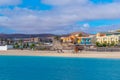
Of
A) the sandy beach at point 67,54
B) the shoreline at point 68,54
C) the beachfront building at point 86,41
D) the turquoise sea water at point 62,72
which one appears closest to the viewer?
the turquoise sea water at point 62,72

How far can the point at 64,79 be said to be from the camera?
127ft

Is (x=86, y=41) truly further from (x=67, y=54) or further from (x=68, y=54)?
(x=68, y=54)

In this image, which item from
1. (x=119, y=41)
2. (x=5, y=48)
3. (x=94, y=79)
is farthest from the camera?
(x=5, y=48)

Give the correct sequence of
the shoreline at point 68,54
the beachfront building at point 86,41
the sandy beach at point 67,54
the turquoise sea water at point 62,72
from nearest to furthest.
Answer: the turquoise sea water at point 62,72
the shoreline at point 68,54
the sandy beach at point 67,54
the beachfront building at point 86,41

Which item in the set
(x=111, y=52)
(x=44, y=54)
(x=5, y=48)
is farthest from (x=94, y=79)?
(x=5, y=48)

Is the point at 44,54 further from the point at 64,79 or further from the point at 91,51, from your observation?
the point at 64,79

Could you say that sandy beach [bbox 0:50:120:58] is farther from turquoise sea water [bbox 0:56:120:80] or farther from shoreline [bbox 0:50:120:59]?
turquoise sea water [bbox 0:56:120:80]

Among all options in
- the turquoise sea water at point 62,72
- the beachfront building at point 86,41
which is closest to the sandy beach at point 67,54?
the turquoise sea water at point 62,72

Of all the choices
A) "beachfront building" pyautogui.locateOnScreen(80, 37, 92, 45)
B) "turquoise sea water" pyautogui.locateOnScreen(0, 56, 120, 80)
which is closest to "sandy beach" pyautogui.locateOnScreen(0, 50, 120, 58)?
"turquoise sea water" pyautogui.locateOnScreen(0, 56, 120, 80)

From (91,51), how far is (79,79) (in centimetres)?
7508

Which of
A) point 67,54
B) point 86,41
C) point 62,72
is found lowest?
point 62,72

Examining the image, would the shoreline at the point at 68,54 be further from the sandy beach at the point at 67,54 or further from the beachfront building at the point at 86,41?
the beachfront building at the point at 86,41

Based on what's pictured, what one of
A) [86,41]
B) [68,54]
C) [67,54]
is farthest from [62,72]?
[86,41]

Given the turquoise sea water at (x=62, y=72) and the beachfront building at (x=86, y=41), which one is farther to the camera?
the beachfront building at (x=86, y=41)
